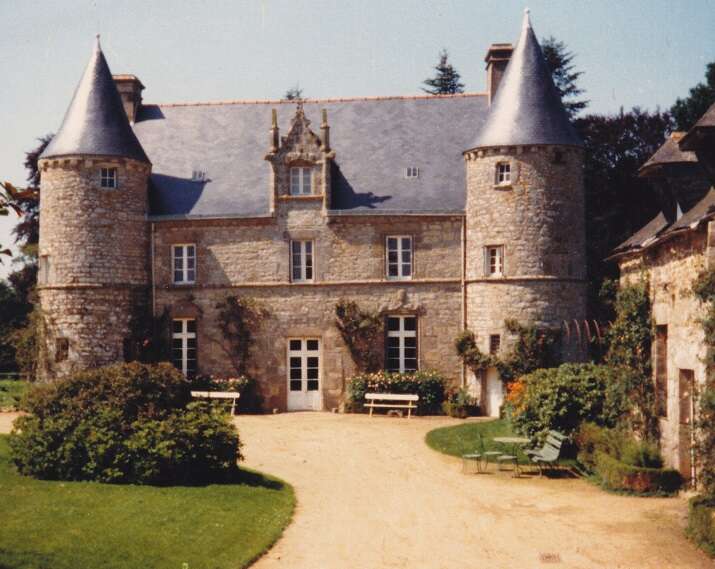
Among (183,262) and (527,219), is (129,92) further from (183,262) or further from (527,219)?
(527,219)

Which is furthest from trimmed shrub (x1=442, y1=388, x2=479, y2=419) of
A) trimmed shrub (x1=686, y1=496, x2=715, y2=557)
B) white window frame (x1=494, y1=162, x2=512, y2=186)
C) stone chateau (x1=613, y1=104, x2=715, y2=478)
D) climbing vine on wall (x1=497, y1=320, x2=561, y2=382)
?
trimmed shrub (x1=686, y1=496, x2=715, y2=557)

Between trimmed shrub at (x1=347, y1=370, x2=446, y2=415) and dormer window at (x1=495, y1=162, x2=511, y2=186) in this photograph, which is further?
trimmed shrub at (x1=347, y1=370, x2=446, y2=415)

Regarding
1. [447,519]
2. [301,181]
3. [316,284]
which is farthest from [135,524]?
[301,181]

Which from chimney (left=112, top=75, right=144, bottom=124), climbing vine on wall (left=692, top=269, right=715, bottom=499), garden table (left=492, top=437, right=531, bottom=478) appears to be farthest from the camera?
chimney (left=112, top=75, right=144, bottom=124)

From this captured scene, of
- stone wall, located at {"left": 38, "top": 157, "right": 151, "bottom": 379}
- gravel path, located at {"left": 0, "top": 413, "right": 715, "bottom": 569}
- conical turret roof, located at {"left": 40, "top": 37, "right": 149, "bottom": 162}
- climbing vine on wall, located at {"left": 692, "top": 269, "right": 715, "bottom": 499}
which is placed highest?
conical turret roof, located at {"left": 40, "top": 37, "right": 149, "bottom": 162}

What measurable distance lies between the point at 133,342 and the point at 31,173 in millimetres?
12588

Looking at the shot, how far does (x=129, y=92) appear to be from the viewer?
29406mm

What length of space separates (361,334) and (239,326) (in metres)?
3.59

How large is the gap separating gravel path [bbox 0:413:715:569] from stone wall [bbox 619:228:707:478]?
1049 mm

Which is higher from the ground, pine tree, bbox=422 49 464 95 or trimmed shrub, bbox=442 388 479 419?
pine tree, bbox=422 49 464 95

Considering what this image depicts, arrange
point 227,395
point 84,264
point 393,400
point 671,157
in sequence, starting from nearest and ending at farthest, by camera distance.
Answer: point 671,157 < point 227,395 < point 393,400 < point 84,264

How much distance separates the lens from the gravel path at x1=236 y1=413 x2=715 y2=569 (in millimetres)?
10211

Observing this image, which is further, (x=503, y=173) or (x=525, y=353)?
(x=503, y=173)

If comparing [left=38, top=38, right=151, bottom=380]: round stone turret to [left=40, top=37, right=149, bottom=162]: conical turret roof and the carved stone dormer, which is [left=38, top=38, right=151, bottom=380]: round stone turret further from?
the carved stone dormer
